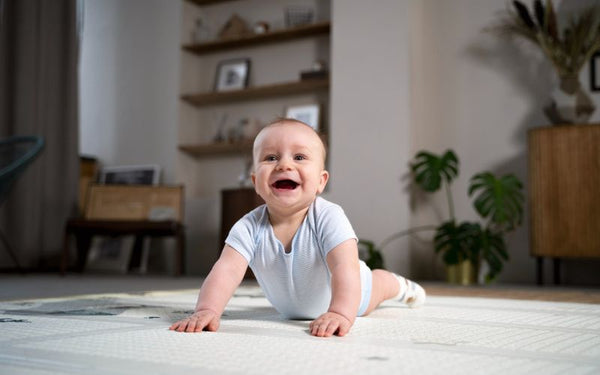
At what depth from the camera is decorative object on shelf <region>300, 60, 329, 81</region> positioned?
4586mm

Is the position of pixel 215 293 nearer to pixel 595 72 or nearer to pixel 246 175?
pixel 246 175

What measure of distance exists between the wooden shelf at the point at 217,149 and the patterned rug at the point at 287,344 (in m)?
3.35

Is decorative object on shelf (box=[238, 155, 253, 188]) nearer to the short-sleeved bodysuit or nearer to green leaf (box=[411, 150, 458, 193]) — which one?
green leaf (box=[411, 150, 458, 193])

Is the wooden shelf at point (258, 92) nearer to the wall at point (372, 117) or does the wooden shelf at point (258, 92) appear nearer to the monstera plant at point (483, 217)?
the wall at point (372, 117)

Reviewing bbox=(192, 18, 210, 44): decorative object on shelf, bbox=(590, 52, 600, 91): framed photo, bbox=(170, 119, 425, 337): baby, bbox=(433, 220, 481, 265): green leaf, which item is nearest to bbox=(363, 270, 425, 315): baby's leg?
bbox=(170, 119, 425, 337): baby

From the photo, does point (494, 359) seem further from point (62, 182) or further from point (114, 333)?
point (62, 182)

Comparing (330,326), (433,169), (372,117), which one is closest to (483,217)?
(433,169)

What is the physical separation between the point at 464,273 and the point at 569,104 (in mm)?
1207

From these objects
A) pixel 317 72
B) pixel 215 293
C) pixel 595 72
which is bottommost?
pixel 215 293

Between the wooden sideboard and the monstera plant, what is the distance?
168 millimetres

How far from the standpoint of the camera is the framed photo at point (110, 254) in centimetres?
495

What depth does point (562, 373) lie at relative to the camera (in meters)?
0.72

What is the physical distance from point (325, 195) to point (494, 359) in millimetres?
3645

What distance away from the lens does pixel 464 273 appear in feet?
12.4
